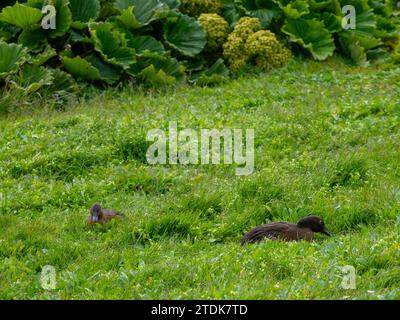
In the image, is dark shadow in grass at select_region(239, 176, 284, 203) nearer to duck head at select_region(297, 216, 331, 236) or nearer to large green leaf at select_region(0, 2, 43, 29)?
duck head at select_region(297, 216, 331, 236)

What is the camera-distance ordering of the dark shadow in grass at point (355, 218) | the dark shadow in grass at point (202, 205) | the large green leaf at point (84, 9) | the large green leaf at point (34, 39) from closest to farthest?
the dark shadow in grass at point (355, 218) < the dark shadow in grass at point (202, 205) < the large green leaf at point (34, 39) < the large green leaf at point (84, 9)

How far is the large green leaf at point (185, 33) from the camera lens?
14.1 meters

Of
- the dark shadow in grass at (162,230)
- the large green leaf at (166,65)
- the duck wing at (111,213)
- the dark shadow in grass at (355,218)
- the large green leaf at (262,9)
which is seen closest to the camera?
the dark shadow in grass at (162,230)

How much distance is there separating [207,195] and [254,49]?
580 centimetres

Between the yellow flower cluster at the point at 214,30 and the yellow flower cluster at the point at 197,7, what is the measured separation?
378mm

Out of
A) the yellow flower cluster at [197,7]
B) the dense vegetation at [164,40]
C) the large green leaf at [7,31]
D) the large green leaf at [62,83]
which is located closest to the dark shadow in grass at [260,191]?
the dense vegetation at [164,40]

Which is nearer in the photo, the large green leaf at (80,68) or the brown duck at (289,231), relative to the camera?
the brown duck at (289,231)

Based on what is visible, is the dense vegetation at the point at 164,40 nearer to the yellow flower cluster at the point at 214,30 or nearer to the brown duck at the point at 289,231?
the yellow flower cluster at the point at 214,30

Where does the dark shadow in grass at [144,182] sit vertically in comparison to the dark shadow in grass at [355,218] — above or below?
below

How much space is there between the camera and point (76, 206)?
341 inches

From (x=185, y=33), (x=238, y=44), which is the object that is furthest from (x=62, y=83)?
(x=238, y=44)

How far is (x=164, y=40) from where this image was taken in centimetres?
1410

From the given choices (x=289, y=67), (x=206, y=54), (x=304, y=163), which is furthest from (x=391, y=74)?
(x=304, y=163)
